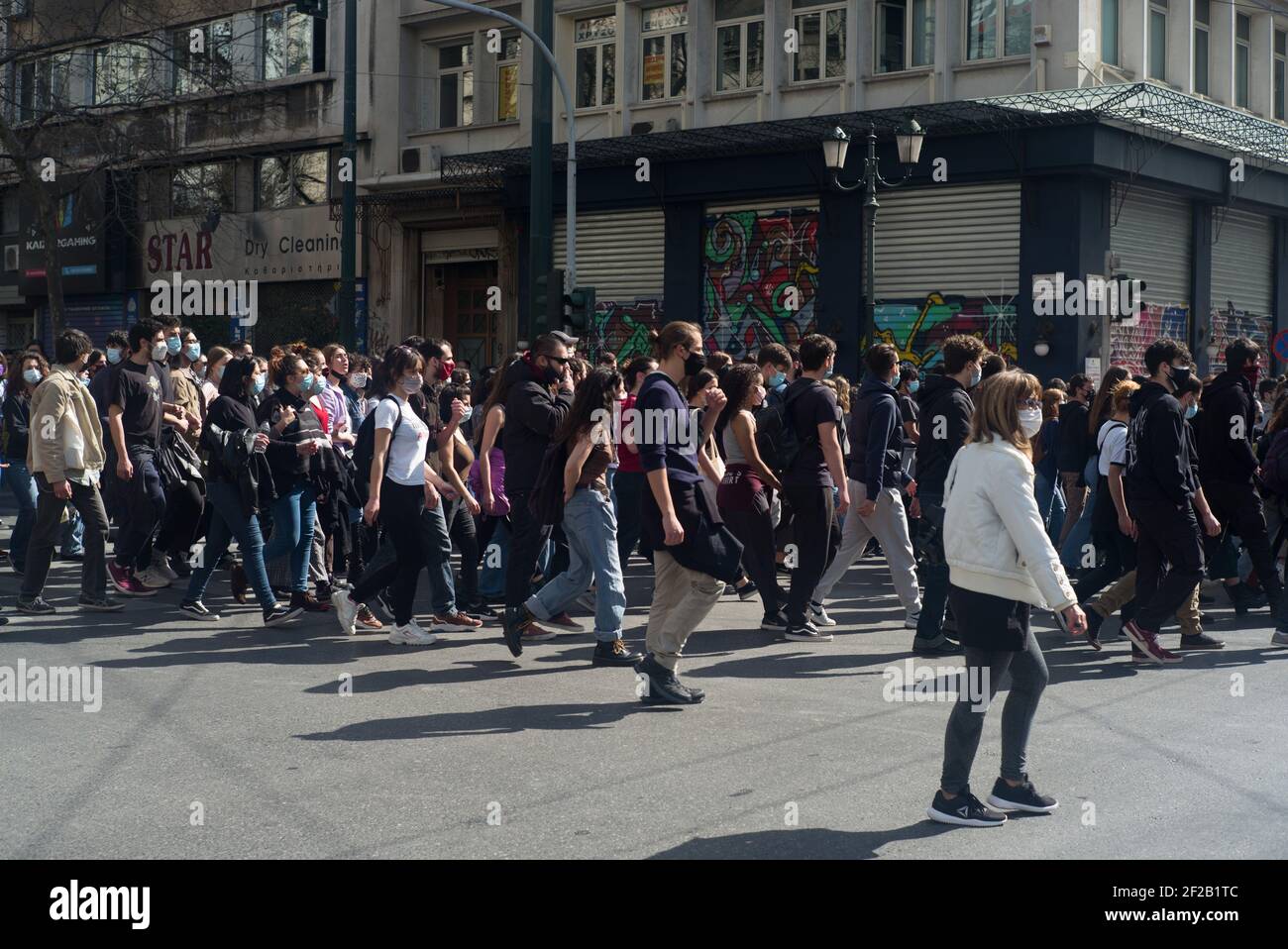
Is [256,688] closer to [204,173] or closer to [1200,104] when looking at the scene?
[1200,104]

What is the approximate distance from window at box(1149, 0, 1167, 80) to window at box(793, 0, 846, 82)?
15.1 ft

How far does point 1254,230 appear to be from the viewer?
24.7 m

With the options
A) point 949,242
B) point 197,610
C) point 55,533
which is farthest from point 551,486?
point 949,242

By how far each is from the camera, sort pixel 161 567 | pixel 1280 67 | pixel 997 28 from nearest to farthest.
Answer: pixel 161 567
pixel 997 28
pixel 1280 67

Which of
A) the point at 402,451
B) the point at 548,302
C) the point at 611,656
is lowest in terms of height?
the point at 611,656

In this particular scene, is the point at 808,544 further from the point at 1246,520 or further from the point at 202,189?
the point at 202,189

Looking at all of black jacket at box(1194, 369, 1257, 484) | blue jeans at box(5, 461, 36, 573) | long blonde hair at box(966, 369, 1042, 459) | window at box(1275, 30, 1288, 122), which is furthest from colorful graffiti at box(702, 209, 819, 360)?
long blonde hair at box(966, 369, 1042, 459)

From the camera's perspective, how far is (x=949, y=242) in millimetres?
21828

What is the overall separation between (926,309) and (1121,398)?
483 inches

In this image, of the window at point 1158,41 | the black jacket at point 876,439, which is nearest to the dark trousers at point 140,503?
the black jacket at point 876,439

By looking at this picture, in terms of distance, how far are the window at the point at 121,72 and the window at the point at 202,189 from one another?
7.20ft

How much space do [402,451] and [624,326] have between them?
16.9 meters

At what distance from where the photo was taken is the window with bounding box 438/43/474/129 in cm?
2803

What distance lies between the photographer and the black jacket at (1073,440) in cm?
1302
